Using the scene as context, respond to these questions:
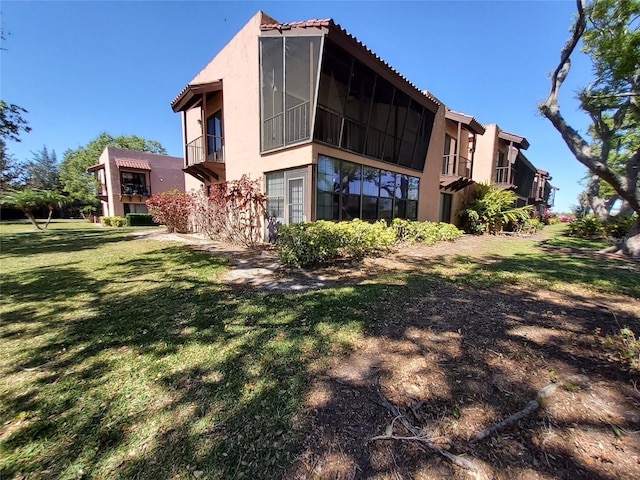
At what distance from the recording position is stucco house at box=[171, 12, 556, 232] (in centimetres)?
797

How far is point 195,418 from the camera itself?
2.03 m

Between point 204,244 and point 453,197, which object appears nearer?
point 204,244

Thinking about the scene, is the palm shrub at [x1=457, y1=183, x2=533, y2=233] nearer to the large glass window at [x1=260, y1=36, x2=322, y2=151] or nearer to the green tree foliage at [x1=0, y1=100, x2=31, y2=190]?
the large glass window at [x1=260, y1=36, x2=322, y2=151]

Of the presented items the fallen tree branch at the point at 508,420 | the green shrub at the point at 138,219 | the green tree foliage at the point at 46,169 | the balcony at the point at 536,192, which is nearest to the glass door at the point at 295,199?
the fallen tree branch at the point at 508,420

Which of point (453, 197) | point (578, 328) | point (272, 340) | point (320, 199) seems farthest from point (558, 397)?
point (453, 197)

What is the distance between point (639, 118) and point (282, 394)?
16.8m

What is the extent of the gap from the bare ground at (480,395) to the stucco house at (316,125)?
5829 millimetres

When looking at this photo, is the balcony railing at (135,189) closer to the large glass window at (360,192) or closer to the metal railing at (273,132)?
the metal railing at (273,132)

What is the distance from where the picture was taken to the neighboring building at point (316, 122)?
7.95 m

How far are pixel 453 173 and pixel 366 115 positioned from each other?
26.9ft

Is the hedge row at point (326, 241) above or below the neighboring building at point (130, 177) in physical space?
below

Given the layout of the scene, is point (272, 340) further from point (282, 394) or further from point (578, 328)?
point (578, 328)

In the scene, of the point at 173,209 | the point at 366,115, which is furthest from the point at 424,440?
the point at 173,209

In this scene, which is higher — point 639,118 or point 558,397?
point 639,118
